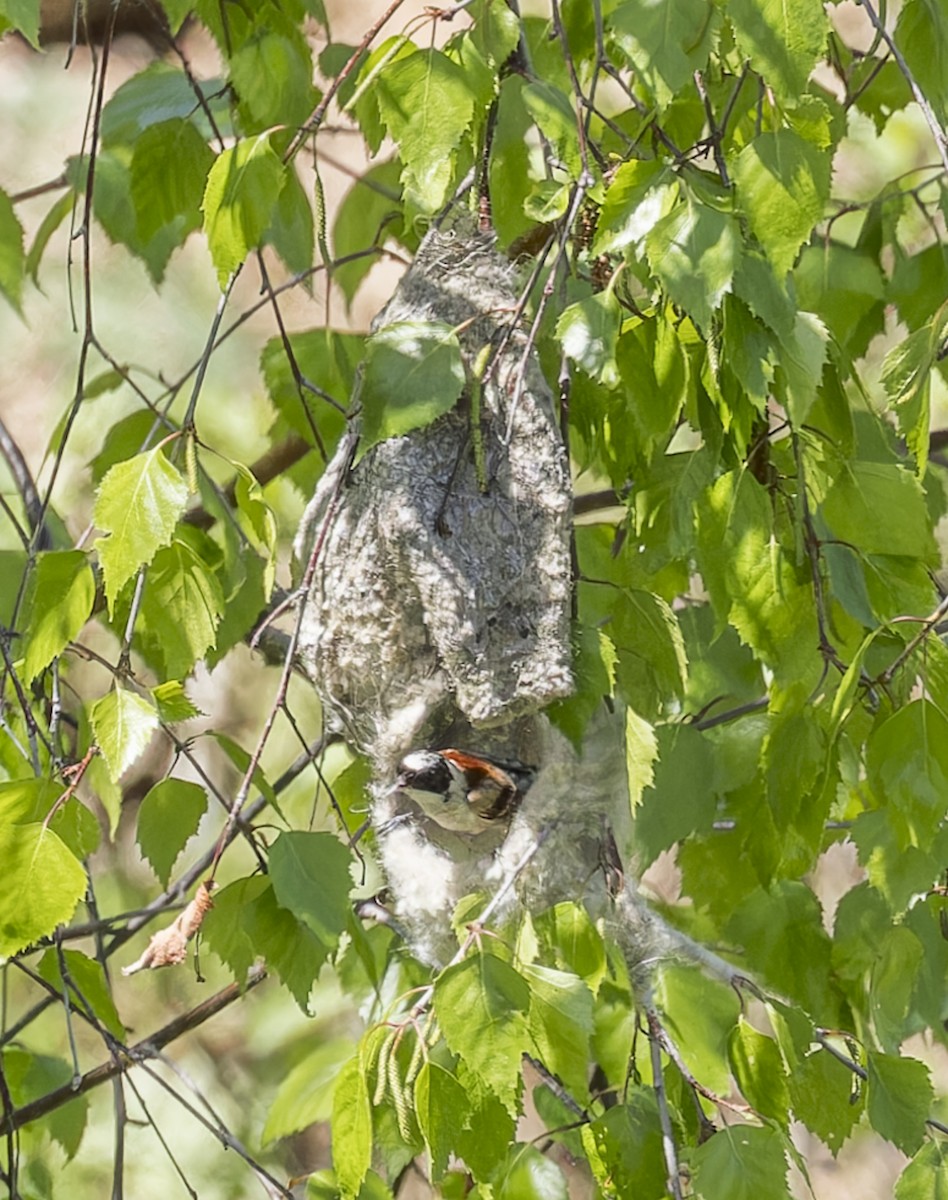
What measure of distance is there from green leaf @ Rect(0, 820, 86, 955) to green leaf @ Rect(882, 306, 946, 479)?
56 cm

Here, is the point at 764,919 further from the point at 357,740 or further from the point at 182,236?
the point at 182,236

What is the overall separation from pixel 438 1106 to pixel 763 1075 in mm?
270

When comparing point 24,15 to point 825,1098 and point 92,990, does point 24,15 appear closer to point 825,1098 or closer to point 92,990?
point 92,990

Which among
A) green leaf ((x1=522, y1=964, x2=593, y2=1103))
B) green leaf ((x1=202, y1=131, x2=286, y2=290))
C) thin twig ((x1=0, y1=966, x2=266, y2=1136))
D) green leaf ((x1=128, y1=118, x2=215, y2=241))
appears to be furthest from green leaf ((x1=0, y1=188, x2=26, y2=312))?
thin twig ((x1=0, y1=966, x2=266, y2=1136))

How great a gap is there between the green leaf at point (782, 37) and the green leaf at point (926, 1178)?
2.37ft

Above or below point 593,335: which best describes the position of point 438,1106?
below

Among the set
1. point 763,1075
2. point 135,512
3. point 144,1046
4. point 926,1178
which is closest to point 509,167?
point 135,512

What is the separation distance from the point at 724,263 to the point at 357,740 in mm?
541

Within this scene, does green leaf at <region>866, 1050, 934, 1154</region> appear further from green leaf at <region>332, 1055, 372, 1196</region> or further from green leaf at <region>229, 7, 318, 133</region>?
green leaf at <region>229, 7, 318, 133</region>

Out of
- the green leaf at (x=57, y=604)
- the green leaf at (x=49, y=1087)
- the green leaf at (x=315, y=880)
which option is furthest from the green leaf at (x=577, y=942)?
the green leaf at (x=49, y=1087)

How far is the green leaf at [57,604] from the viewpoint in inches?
35.4

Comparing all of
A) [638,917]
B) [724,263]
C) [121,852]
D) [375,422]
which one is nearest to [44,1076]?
[121,852]

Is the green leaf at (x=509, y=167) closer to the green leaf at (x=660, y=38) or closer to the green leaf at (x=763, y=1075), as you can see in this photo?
the green leaf at (x=660, y=38)

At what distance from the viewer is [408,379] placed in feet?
2.80
